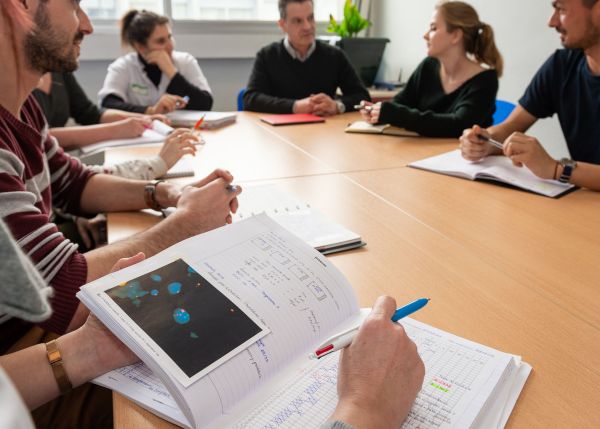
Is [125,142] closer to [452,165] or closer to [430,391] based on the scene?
[452,165]

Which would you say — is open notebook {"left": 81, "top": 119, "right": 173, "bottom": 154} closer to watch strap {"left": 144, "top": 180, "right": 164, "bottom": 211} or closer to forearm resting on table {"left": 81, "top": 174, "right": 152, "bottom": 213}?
forearm resting on table {"left": 81, "top": 174, "right": 152, "bottom": 213}

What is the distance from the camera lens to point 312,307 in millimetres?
643

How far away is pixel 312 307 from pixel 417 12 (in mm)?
3383

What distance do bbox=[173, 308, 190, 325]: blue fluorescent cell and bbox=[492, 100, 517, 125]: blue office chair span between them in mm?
2012

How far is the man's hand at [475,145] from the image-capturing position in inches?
58.9

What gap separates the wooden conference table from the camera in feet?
2.02

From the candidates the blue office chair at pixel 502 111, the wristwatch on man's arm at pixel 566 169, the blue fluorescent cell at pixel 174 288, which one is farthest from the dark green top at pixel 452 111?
the blue fluorescent cell at pixel 174 288

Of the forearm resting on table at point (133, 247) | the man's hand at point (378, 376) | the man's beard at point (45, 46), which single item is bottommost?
the forearm resting on table at point (133, 247)

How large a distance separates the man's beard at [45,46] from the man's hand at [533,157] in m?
1.17

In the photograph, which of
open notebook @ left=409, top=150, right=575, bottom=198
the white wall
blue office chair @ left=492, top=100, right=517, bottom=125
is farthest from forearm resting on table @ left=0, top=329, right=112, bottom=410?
the white wall

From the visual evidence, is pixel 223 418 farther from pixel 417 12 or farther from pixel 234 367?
pixel 417 12

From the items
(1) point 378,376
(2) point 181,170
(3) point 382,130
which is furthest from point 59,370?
(3) point 382,130

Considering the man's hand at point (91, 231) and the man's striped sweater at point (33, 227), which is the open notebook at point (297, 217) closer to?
the man's striped sweater at point (33, 227)

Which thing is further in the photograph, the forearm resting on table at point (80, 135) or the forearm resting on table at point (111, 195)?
the forearm resting on table at point (80, 135)
